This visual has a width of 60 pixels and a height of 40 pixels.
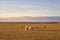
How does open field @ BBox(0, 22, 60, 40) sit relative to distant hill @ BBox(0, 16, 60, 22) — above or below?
below

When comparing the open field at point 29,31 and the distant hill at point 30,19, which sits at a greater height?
the distant hill at point 30,19

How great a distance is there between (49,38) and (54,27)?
0.07m

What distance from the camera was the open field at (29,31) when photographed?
0.65 meters

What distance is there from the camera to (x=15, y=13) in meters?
0.78

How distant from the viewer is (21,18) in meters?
0.75

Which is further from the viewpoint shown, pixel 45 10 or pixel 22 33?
pixel 45 10

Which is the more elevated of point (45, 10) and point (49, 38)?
point (45, 10)

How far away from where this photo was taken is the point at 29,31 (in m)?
0.67

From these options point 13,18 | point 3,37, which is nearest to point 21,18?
point 13,18

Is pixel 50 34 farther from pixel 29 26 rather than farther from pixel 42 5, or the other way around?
pixel 42 5

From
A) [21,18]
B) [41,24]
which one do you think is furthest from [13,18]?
[41,24]

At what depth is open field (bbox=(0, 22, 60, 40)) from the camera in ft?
2.14

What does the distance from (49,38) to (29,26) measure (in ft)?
0.42

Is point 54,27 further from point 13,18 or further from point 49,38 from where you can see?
point 13,18
